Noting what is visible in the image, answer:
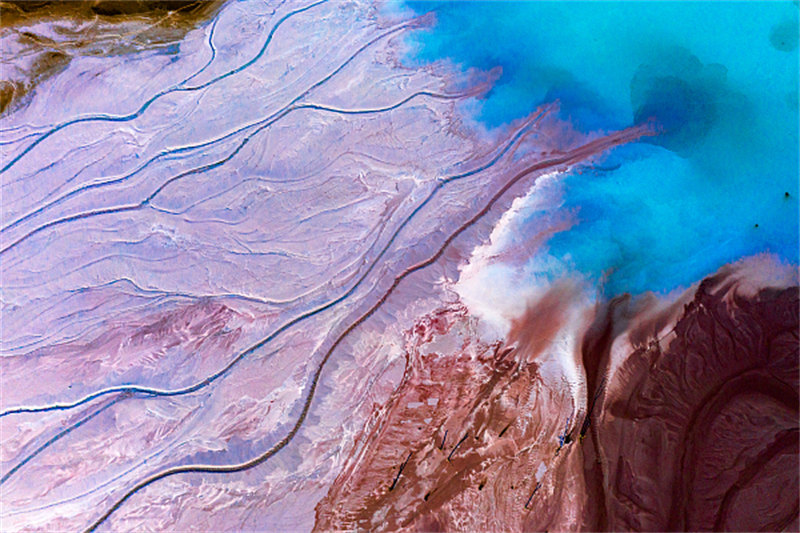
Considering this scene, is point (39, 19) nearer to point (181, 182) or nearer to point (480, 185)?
point (181, 182)

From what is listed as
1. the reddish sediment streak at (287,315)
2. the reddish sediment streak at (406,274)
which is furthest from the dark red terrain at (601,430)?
the reddish sediment streak at (406,274)

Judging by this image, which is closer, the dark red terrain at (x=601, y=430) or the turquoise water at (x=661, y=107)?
the dark red terrain at (x=601, y=430)

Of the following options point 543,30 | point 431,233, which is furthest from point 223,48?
point 543,30

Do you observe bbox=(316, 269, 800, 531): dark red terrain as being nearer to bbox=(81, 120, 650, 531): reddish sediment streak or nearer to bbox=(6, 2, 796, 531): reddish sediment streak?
bbox=(6, 2, 796, 531): reddish sediment streak

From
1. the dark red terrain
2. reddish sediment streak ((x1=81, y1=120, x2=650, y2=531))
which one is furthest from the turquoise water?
the dark red terrain

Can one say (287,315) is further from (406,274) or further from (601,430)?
(601,430)

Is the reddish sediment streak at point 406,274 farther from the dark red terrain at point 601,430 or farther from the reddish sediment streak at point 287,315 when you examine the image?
the dark red terrain at point 601,430

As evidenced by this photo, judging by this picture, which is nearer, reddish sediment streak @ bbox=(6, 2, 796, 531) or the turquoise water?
reddish sediment streak @ bbox=(6, 2, 796, 531)

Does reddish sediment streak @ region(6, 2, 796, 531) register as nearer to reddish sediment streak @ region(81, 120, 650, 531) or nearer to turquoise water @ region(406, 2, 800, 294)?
reddish sediment streak @ region(81, 120, 650, 531)

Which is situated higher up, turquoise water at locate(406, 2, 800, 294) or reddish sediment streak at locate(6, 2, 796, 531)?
turquoise water at locate(406, 2, 800, 294)

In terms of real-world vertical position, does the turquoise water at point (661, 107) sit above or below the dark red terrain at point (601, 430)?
above
